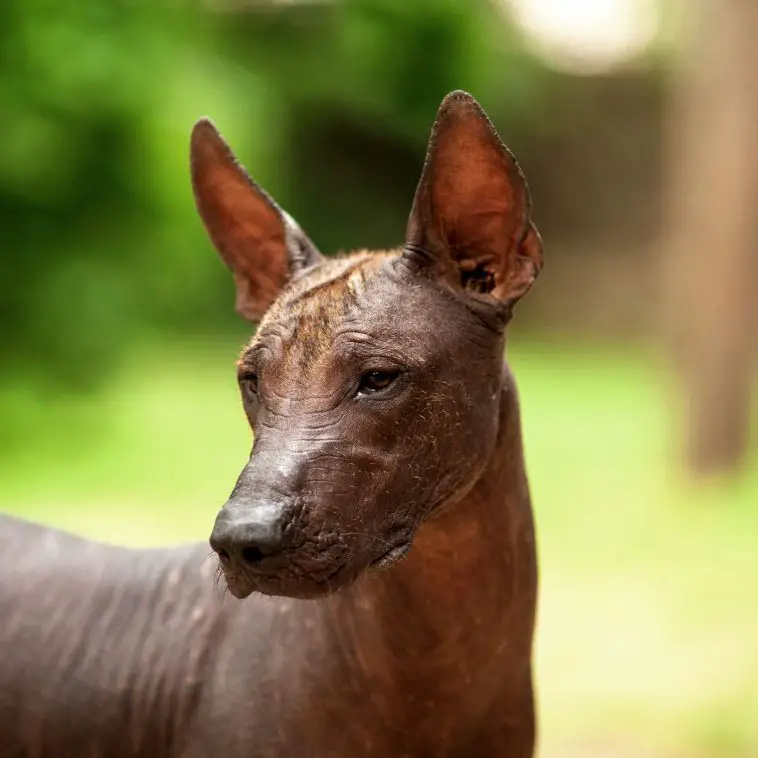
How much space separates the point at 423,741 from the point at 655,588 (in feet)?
9.96

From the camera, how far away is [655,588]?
485 centimetres

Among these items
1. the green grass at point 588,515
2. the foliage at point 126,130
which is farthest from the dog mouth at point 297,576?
the foliage at point 126,130

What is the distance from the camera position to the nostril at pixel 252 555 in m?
1.66

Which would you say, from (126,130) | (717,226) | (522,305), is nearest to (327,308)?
(717,226)

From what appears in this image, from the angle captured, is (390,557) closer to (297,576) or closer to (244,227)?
(297,576)

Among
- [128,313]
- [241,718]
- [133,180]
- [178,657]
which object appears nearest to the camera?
[241,718]

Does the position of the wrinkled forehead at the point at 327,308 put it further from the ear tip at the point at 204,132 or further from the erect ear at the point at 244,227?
the ear tip at the point at 204,132

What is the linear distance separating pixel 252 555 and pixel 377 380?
36 cm

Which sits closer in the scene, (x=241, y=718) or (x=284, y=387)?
(x=284, y=387)

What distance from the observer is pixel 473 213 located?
201 centimetres

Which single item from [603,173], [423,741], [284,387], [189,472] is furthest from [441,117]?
[603,173]

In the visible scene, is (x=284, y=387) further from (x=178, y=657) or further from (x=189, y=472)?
(x=189, y=472)

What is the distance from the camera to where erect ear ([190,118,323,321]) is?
2223 millimetres

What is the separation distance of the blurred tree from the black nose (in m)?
5.42
